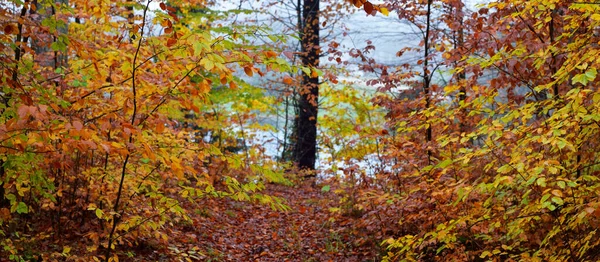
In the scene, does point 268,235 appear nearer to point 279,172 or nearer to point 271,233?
point 271,233

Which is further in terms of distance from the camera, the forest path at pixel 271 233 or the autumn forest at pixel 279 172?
the forest path at pixel 271 233

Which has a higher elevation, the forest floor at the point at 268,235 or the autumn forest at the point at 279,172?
the autumn forest at the point at 279,172

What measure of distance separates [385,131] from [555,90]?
2.08 metres

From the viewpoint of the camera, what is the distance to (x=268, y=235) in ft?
26.4

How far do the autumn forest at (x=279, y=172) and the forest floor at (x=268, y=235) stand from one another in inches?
1.6

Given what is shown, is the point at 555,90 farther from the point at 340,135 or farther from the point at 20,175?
the point at 340,135

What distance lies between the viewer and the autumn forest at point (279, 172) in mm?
3426

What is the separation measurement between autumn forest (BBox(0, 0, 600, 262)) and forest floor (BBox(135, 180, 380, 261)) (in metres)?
0.04

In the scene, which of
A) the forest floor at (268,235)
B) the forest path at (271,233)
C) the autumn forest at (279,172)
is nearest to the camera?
the autumn forest at (279,172)

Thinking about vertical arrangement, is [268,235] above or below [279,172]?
below

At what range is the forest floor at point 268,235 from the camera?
6.79m

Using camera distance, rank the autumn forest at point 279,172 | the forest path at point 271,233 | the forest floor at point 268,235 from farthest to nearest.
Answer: the forest path at point 271,233, the forest floor at point 268,235, the autumn forest at point 279,172

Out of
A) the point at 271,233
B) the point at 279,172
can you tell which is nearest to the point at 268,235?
the point at 271,233

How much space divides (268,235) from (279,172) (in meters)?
2.02
